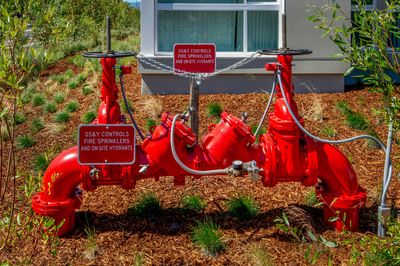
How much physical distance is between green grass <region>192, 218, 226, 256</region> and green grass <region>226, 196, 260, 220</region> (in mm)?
401

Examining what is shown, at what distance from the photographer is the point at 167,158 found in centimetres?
396

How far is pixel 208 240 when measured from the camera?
387 cm

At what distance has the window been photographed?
310 inches

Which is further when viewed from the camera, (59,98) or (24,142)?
(59,98)

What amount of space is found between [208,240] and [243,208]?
2.08 ft

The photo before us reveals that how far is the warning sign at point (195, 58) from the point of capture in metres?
5.02

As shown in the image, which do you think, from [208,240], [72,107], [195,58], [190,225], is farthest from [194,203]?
[72,107]

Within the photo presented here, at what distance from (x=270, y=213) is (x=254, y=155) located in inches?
27.0

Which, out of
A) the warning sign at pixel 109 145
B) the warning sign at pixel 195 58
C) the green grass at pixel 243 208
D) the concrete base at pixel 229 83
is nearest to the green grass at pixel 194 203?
the green grass at pixel 243 208

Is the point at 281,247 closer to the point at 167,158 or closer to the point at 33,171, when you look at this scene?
the point at 167,158

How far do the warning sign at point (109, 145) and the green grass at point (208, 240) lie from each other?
0.72 m

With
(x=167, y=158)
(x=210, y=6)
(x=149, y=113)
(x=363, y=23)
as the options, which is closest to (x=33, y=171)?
(x=149, y=113)

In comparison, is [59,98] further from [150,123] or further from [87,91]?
[150,123]

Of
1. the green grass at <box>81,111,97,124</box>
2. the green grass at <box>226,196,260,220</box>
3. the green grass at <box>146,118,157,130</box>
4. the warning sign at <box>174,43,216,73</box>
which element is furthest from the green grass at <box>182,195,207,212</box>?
the green grass at <box>81,111,97,124</box>
